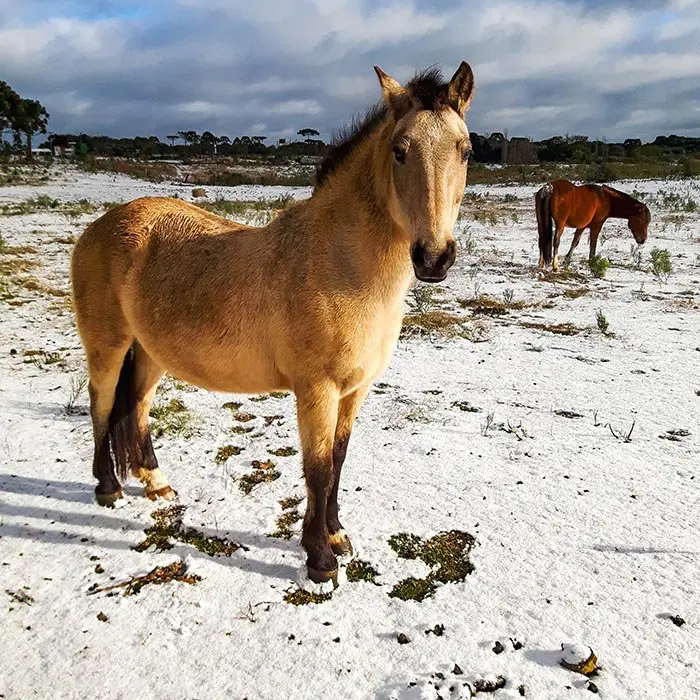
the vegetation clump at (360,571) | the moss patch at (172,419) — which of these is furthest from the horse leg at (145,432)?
the vegetation clump at (360,571)

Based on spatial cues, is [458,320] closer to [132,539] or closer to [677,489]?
[677,489]

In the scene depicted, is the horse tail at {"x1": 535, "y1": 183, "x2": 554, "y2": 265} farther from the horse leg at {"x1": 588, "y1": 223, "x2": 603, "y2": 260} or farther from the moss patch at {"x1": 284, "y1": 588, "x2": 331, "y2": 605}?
the moss patch at {"x1": 284, "y1": 588, "x2": 331, "y2": 605}

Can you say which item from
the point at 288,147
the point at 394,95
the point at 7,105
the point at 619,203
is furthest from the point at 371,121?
the point at 288,147

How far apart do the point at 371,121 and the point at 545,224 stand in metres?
8.02

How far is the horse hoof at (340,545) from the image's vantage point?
9.13 ft

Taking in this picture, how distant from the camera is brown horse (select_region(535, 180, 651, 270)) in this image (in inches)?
377

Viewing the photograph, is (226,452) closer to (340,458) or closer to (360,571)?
(340,458)

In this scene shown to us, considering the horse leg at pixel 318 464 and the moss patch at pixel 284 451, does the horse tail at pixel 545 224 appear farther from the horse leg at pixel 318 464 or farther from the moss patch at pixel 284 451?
the horse leg at pixel 318 464

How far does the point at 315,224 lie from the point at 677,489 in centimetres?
273

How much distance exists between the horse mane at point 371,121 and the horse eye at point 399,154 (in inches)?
9.4

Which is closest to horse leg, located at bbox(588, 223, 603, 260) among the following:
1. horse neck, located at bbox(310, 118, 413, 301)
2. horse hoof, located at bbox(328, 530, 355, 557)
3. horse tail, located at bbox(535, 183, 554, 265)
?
horse tail, located at bbox(535, 183, 554, 265)

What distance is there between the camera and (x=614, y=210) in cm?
1106

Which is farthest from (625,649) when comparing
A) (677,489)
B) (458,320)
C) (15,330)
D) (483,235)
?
(483,235)

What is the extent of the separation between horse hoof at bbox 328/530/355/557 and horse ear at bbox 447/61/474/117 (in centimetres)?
220
